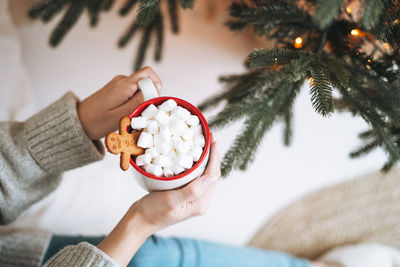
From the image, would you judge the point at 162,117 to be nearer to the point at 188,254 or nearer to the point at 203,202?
the point at 203,202

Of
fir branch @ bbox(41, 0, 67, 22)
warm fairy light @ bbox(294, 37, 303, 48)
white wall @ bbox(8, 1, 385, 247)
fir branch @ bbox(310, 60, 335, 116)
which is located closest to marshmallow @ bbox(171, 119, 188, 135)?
fir branch @ bbox(310, 60, 335, 116)

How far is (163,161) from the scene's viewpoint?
49cm

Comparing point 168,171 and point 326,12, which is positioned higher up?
point 326,12

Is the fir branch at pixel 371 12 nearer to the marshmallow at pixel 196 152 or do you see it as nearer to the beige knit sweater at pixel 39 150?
the marshmallow at pixel 196 152

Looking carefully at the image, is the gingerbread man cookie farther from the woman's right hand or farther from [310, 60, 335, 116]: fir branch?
[310, 60, 335, 116]: fir branch

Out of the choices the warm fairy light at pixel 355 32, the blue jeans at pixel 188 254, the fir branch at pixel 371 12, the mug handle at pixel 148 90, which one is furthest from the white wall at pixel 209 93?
the fir branch at pixel 371 12

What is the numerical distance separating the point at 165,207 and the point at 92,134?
10.6 inches

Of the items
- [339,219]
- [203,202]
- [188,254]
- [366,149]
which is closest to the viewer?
[203,202]

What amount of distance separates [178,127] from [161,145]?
0.14 feet

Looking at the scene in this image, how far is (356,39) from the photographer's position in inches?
24.2

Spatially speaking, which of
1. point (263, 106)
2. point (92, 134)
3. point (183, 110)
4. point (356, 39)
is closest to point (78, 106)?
point (92, 134)

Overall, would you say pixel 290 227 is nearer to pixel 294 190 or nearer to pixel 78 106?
pixel 294 190

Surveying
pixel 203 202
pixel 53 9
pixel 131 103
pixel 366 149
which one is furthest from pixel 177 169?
pixel 53 9

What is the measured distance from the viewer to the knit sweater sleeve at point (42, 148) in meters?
0.66
